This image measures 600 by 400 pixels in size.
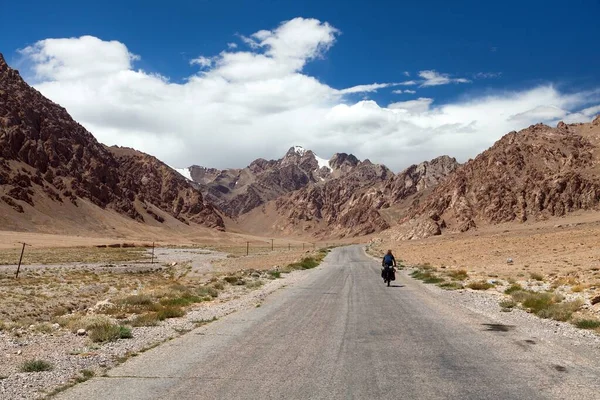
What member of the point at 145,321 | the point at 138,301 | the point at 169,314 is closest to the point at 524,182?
the point at 138,301

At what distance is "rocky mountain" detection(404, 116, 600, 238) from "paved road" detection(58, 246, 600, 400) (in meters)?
151

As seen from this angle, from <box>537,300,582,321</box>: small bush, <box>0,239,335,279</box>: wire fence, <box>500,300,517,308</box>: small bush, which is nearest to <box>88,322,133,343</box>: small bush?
<box>537,300,582,321</box>: small bush

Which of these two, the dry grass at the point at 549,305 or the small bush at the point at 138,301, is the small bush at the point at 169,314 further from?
the dry grass at the point at 549,305

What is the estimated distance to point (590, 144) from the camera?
535 feet

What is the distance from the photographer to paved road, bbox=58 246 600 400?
25.1 ft

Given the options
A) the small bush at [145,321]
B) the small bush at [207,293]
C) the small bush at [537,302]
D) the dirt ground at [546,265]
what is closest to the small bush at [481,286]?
the dirt ground at [546,265]

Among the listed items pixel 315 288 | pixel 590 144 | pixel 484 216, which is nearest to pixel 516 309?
pixel 315 288

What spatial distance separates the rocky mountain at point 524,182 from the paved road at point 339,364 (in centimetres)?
15084

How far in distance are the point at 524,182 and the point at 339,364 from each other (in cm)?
16727

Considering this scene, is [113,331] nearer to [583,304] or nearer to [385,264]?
[583,304]

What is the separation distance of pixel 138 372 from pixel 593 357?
8707 millimetres

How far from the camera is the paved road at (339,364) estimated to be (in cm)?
764

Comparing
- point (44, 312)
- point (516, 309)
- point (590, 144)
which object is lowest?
point (44, 312)

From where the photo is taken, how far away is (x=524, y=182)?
161 metres
